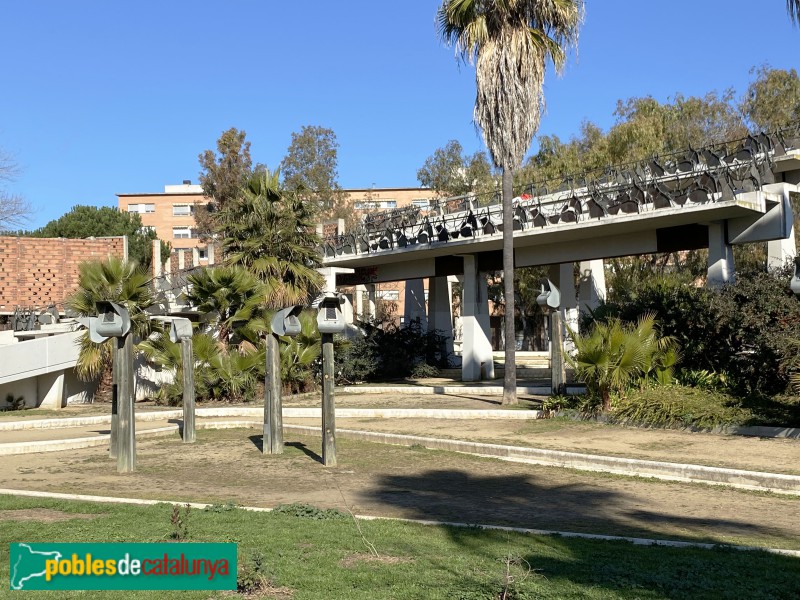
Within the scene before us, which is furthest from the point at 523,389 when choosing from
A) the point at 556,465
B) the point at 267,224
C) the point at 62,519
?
the point at 62,519

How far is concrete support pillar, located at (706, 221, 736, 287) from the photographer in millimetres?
23469

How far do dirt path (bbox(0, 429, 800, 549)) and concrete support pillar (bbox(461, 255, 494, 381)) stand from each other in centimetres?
1604

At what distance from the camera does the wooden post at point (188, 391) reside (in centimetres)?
1720

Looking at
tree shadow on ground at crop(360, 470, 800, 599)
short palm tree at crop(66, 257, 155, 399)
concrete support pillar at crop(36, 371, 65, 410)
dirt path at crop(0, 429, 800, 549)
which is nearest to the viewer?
tree shadow on ground at crop(360, 470, 800, 599)

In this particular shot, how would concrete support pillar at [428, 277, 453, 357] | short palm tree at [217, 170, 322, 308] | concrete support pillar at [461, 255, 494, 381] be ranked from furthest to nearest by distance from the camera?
concrete support pillar at [428, 277, 453, 357] < concrete support pillar at [461, 255, 494, 381] < short palm tree at [217, 170, 322, 308]

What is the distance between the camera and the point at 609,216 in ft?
83.0

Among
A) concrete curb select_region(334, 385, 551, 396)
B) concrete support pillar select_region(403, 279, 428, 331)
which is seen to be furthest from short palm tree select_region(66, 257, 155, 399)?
concrete support pillar select_region(403, 279, 428, 331)

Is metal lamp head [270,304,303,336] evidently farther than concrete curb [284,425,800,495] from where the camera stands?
Yes

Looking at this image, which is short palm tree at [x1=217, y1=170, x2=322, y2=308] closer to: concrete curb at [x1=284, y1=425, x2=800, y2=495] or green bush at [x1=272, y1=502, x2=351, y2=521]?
concrete curb at [x1=284, y1=425, x2=800, y2=495]

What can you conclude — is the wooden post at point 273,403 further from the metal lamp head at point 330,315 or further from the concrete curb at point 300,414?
the concrete curb at point 300,414

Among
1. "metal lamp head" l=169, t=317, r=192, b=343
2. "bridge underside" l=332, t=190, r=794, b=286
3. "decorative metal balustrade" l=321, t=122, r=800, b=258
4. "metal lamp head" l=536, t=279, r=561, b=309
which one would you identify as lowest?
"metal lamp head" l=169, t=317, r=192, b=343

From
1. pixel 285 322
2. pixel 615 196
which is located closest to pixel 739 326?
pixel 285 322

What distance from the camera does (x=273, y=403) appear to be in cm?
1507

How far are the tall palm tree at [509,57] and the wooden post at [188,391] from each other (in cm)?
831
